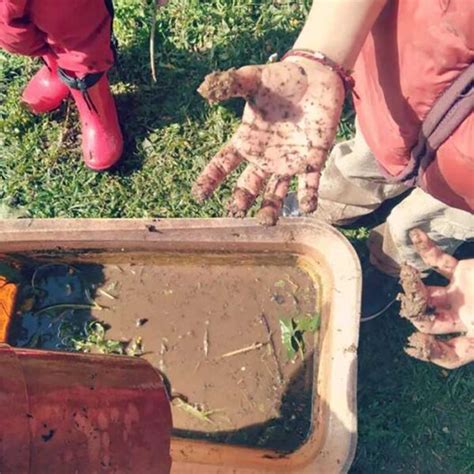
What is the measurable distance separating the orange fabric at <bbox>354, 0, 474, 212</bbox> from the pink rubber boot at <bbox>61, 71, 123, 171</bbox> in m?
1.19

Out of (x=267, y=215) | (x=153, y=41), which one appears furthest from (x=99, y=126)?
(x=267, y=215)

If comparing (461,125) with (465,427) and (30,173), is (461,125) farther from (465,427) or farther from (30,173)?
(30,173)

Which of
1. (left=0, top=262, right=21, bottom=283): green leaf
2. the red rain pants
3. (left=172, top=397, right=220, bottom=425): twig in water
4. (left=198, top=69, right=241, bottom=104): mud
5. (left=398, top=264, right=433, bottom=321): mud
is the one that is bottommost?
(left=172, top=397, right=220, bottom=425): twig in water

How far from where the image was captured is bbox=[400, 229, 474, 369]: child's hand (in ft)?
6.73

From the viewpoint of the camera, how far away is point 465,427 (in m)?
2.69

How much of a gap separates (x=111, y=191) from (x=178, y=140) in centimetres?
36

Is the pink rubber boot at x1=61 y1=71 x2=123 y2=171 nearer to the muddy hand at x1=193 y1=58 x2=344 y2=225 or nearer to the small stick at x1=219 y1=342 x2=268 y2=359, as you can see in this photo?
the small stick at x1=219 y1=342 x2=268 y2=359

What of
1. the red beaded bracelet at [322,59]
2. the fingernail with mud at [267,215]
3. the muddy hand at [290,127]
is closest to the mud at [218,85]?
the muddy hand at [290,127]

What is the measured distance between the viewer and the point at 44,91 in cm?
287

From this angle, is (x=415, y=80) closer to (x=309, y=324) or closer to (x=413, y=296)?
(x=413, y=296)

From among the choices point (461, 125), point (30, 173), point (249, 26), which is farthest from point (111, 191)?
point (461, 125)

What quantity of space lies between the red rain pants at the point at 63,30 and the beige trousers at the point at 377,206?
91 centimetres

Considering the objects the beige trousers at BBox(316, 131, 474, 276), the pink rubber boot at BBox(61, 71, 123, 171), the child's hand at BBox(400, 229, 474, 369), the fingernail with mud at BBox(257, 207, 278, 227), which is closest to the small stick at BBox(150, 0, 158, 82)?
the pink rubber boot at BBox(61, 71, 123, 171)

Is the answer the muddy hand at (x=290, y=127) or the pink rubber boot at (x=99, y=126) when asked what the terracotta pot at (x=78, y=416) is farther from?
the pink rubber boot at (x=99, y=126)
